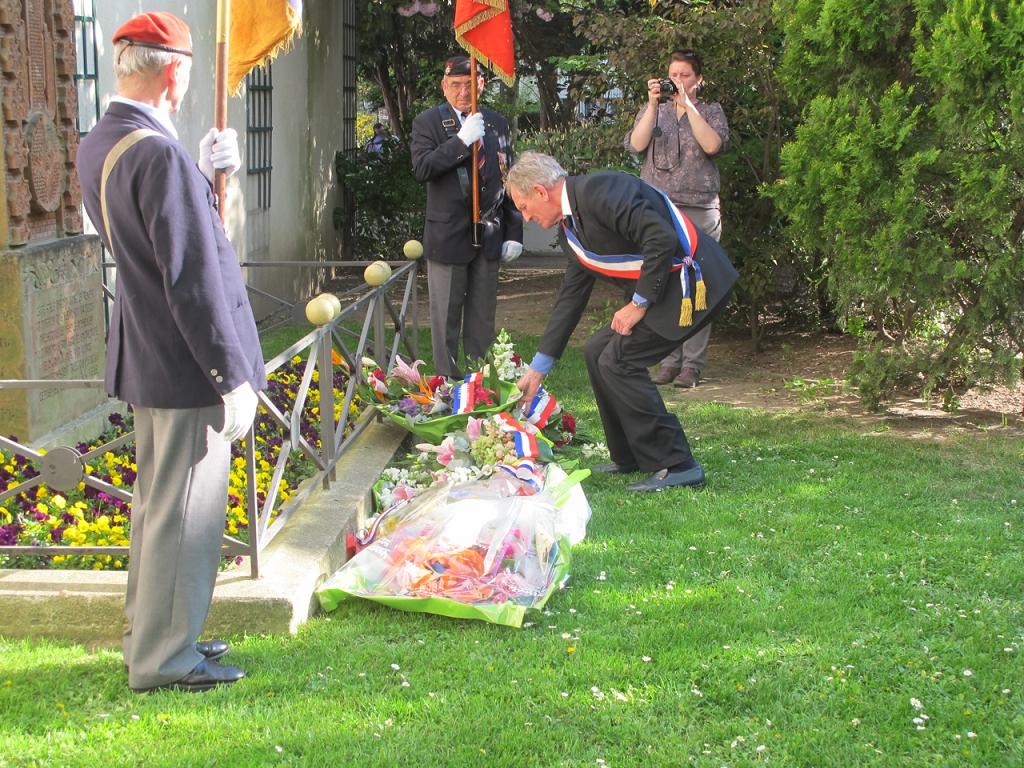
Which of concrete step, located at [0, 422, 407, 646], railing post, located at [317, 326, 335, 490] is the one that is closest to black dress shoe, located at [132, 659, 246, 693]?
concrete step, located at [0, 422, 407, 646]

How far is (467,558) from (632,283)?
1895mm

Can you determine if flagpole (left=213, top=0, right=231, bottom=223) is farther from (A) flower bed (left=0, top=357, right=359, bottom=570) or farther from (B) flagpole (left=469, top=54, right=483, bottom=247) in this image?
(B) flagpole (left=469, top=54, right=483, bottom=247)

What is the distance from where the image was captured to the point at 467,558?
14.2ft

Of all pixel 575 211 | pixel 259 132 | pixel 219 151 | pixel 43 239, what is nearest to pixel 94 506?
pixel 43 239

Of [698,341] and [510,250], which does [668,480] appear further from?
[698,341]

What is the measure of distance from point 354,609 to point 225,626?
1.58 ft

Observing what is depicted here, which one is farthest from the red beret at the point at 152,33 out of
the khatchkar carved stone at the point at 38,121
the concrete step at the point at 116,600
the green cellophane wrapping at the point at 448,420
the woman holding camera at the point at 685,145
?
the woman holding camera at the point at 685,145

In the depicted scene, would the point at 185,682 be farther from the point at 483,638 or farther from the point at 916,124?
the point at 916,124

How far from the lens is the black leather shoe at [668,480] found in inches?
222

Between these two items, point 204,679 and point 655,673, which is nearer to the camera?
point 204,679

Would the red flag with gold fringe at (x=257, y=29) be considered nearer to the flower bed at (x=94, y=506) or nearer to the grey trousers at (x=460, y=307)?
the flower bed at (x=94, y=506)

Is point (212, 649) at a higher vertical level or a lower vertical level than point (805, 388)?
higher

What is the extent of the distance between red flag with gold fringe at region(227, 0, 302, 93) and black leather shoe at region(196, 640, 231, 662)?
6.61 ft

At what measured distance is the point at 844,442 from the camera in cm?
645
